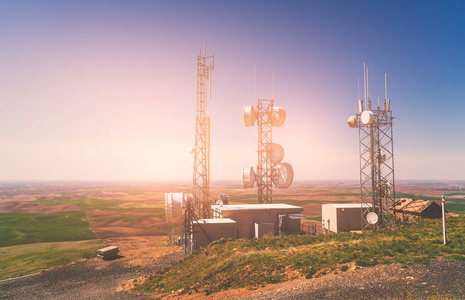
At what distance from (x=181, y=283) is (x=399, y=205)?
111ft

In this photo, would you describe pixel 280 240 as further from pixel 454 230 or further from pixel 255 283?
pixel 454 230

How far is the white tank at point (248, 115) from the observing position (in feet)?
129

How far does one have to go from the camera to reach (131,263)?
83.0ft

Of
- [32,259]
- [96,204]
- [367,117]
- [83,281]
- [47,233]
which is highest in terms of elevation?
[367,117]

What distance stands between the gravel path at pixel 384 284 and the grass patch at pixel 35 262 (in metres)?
24.0

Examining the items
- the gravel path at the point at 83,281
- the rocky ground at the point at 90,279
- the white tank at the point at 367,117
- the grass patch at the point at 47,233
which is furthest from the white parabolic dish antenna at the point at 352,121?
the grass patch at the point at 47,233

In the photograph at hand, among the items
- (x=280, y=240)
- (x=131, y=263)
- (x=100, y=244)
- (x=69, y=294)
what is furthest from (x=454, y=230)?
(x=100, y=244)

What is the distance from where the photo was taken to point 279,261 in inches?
650

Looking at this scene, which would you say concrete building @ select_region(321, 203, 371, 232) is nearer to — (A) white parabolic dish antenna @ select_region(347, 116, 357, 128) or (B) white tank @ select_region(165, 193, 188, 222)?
(A) white parabolic dish antenna @ select_region(347, 116, 357, 128)

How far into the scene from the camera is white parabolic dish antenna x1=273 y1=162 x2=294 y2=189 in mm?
37250

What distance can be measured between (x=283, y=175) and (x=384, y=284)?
1049 inches

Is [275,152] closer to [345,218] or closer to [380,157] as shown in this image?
[345,218]

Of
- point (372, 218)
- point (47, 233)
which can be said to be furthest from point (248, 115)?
point (47, 233)

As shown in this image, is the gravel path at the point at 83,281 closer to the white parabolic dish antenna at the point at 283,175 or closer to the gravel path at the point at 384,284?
the gravel path at the point at 384,284
